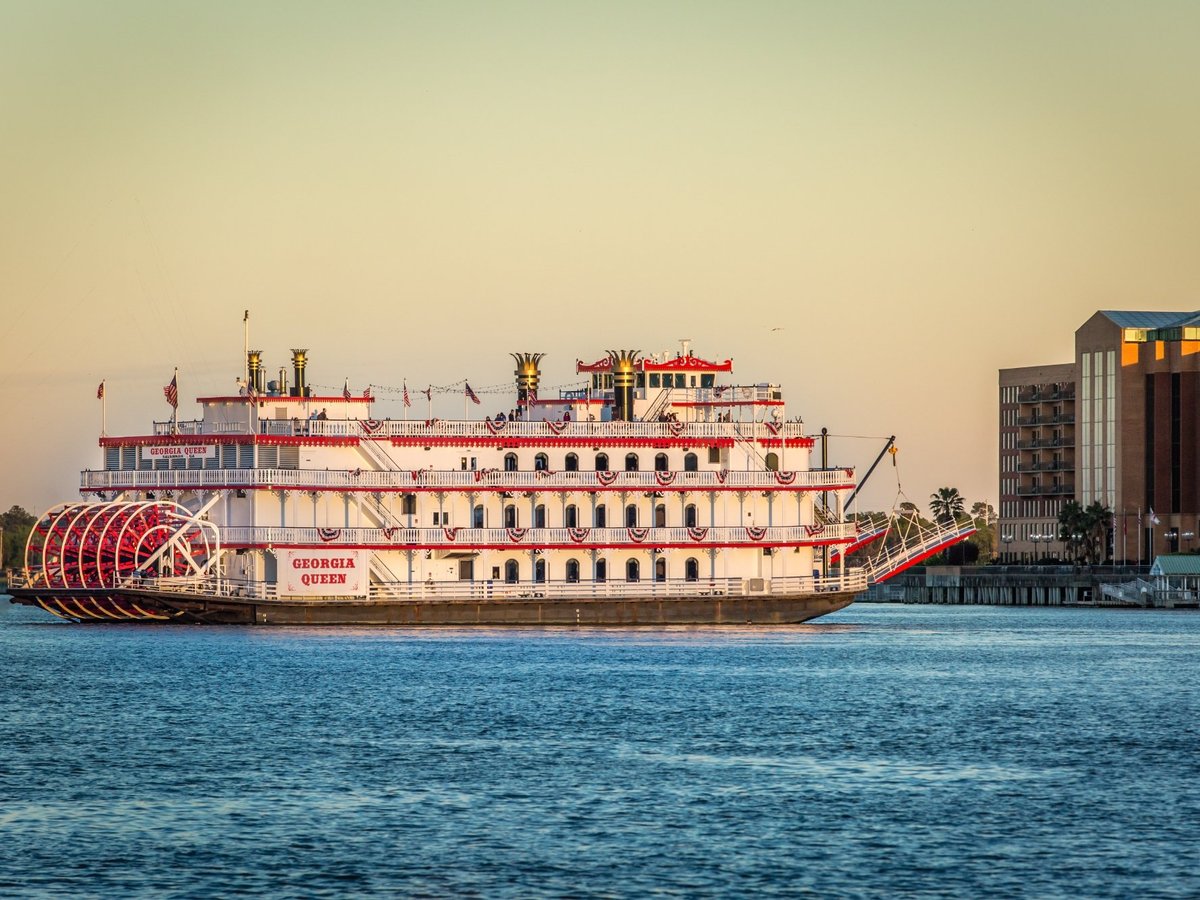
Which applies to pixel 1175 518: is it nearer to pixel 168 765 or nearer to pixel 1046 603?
pixel 1046 603

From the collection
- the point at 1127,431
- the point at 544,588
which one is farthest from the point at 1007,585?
the point at 544,588

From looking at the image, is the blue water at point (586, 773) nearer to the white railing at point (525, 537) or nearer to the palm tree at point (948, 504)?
the white railing at point (525, 537)

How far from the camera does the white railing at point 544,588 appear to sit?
69.6 metres

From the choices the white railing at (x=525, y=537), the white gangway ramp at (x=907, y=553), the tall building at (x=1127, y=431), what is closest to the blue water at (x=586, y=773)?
the white railing at (x=525, y=537)

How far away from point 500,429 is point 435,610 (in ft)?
21.0

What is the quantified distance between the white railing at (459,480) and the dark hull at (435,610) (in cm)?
376

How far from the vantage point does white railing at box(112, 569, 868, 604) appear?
6956 centimetres

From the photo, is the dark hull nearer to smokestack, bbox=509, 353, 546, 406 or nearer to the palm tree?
smokestack, bbox=509, 353, 546, 406

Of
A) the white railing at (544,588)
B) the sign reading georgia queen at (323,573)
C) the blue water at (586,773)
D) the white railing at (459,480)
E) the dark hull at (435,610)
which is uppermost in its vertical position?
the white railing at (459,480)

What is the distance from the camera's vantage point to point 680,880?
29016mm

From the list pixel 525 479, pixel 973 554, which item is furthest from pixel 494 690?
pixel 973 554

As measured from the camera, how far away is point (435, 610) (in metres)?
71.2

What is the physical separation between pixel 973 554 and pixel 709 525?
10344 cm

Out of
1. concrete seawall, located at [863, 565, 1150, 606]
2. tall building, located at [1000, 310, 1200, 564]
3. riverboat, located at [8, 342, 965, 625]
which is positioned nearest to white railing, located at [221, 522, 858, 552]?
riverboat, located at [8, 342, 965, 625]
